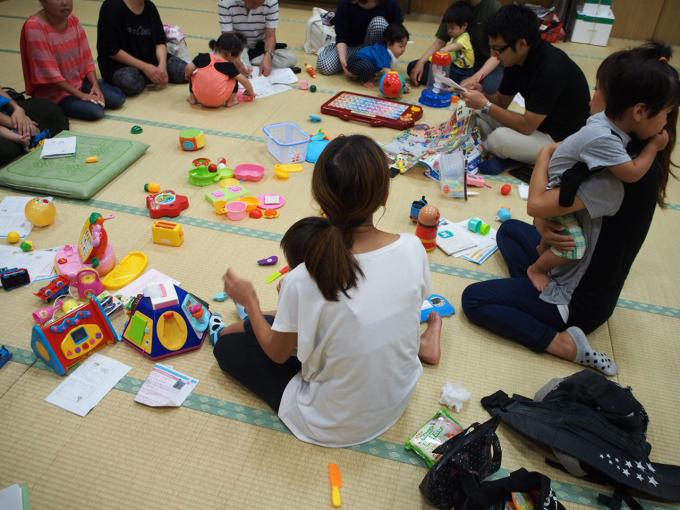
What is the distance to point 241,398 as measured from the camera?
5.26 feet

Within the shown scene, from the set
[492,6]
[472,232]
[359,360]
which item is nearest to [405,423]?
[359,360]

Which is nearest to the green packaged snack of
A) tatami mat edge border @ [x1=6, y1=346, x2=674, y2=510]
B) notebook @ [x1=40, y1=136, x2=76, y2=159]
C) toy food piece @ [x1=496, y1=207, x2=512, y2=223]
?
tatami mat edge border @ [x1=6, y1=346, x2=674, y2=510]

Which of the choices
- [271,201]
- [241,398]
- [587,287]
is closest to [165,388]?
[241,398]

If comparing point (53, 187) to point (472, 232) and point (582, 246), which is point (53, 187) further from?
point (582, 246)

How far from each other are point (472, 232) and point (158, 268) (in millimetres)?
1409

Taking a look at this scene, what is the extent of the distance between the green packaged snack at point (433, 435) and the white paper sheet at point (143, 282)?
1.09 meters

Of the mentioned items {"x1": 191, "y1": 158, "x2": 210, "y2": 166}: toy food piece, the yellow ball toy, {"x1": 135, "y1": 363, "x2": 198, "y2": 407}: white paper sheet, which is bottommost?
{"x1": 135, "y1": 363, "x2": 198, "y2": 407}: white paper sheet

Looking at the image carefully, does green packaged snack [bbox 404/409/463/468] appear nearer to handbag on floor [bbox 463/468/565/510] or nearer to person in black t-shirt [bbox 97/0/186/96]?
handbag on floor [bbox 463/468/565/510]

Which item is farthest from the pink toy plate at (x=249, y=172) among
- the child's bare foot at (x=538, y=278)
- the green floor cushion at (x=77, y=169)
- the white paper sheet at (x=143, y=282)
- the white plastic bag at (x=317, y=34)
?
the white plastic bag at (x=317, y=34)

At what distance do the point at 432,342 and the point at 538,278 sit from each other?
47 centimetres

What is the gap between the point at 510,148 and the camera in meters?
2.74

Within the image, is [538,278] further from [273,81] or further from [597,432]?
[273,81]

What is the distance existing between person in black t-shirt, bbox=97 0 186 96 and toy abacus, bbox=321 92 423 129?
123 centimetres

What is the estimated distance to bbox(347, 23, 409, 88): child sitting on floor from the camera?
12.3 feet
